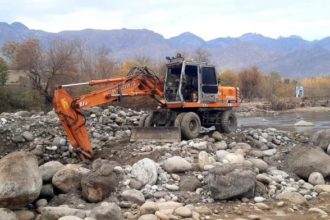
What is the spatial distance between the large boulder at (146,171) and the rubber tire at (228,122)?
18.0 feet

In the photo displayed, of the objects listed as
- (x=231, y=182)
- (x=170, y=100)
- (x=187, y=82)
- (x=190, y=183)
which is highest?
(x=187, y=82)

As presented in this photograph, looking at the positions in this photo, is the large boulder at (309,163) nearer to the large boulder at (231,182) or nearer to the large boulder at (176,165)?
the large boulder at (231,182)

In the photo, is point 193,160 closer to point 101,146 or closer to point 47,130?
point 101,146

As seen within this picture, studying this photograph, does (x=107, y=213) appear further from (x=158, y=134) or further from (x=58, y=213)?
(x=158, y=134)

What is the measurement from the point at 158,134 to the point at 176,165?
2.80 m

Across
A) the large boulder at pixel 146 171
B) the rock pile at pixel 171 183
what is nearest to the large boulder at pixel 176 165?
the rock pile at pixel 171 183

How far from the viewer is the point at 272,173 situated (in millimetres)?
11953

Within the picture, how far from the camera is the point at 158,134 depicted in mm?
13953

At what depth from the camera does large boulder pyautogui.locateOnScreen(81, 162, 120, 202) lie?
10086 millimetres

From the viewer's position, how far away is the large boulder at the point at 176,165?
11242 mm

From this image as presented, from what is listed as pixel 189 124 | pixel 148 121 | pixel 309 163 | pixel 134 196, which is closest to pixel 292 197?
pixel 309 163

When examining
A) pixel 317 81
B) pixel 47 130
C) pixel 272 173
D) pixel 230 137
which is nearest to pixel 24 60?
pixel 47 130

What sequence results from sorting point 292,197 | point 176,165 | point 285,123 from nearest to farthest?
point 292,197 < point 176,165 < point 285,123

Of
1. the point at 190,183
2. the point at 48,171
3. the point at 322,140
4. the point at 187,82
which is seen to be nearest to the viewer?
the point at 190,183
